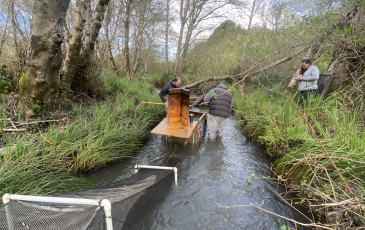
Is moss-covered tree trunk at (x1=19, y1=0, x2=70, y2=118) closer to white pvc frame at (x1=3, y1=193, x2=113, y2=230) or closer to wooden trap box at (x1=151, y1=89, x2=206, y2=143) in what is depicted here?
wooden trap box at (x1=151, y1=89, x2=206, y2=143)

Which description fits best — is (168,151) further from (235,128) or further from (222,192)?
(235,128)

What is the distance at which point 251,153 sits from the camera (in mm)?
4738

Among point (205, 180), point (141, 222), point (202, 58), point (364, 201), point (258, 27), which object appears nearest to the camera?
point (364, 201)

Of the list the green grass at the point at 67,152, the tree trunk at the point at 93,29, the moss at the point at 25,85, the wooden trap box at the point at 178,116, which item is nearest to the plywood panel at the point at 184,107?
the wooden trap box at the point at 178,116

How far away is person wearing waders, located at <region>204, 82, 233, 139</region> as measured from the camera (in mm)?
5070

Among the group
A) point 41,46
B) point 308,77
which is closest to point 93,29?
point 41,46

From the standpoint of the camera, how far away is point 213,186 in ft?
11.0

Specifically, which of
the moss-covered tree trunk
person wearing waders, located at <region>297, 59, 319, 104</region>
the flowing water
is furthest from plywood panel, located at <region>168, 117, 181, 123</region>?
person wearing waders, located at <region>297, 59, 319, 104</region>

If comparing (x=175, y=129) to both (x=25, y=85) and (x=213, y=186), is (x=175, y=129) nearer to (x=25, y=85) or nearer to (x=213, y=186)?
(x=213, y=186)

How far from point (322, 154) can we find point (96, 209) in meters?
2.39

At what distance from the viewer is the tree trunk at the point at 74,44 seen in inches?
203

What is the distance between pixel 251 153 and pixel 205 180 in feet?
5.89

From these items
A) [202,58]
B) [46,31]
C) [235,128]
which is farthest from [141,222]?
[202,58]

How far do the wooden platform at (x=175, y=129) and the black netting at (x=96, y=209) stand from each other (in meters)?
1.09
